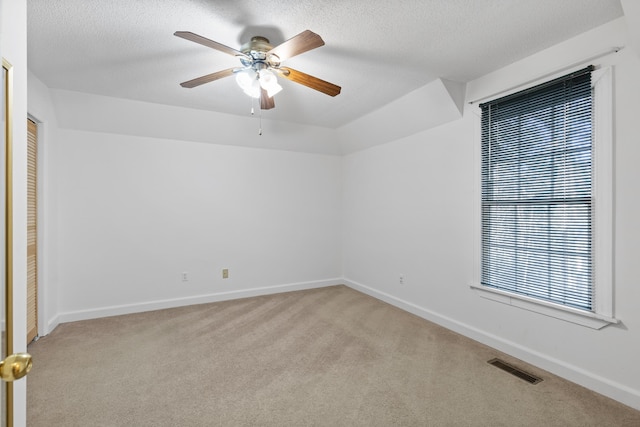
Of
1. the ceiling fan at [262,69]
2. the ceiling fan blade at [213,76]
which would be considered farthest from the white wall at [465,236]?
the ceiling fan blade at [213,76]

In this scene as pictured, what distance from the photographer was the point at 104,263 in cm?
380

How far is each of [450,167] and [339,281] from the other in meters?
2.65

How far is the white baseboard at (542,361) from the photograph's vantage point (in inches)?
82.8

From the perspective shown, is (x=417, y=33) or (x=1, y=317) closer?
(x=1, y=317)

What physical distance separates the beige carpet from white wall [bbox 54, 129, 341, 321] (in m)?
0.51

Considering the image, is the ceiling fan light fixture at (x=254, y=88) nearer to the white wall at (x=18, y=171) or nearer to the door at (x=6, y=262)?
the white wall at (x=18, y=171)

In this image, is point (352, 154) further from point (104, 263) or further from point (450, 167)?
point (104, 263)

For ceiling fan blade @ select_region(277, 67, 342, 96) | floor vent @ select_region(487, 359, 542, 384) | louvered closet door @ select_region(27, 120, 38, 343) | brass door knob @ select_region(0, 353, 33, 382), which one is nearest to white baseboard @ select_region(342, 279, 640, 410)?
floor vent @ select_region(487, 359, 542, 384)

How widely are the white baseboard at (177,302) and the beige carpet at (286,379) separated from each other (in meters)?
0.13

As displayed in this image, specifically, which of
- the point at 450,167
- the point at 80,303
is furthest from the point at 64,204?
the point at 450,167

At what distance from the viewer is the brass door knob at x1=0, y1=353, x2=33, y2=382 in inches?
27.1

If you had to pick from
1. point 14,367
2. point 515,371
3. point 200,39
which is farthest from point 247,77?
point 515,371

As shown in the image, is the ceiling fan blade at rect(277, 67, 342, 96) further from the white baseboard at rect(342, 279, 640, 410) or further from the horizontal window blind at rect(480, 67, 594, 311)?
the white baseboard at rect(342, 279, 640, 410)

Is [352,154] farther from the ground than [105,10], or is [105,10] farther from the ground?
[105,10]
